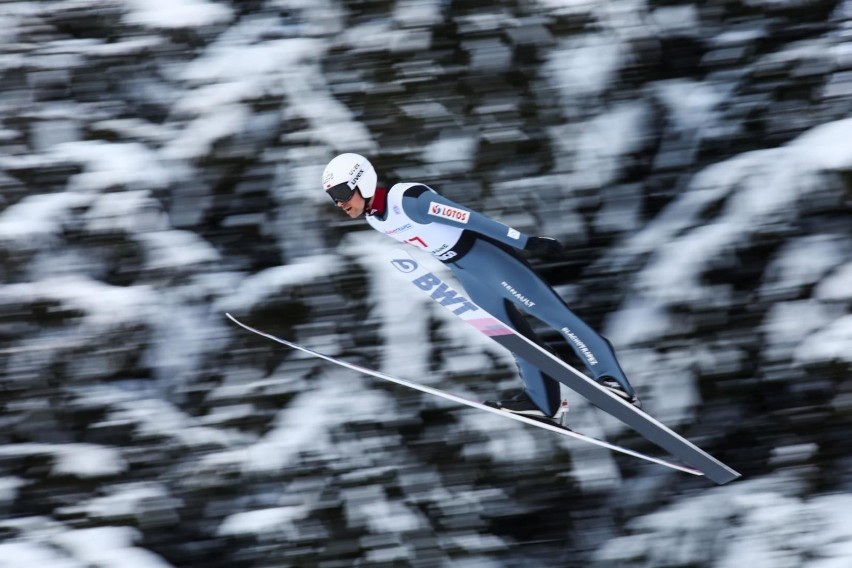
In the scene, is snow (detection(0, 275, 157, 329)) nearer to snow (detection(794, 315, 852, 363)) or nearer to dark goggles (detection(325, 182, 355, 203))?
dark goggles (detection(325, 182, 355, 203))

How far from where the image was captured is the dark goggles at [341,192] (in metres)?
3.96

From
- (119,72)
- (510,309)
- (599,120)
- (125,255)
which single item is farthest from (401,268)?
(119,72)

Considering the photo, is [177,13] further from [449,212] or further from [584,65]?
[449,212]

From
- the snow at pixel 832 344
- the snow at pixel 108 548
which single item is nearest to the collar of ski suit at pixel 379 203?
the snow at pixel 832 344

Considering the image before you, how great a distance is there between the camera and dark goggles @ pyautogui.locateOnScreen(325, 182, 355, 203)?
3.96 meters

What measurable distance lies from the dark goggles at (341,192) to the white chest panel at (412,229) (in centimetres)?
20

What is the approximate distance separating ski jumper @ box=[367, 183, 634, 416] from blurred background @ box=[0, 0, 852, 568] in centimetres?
130

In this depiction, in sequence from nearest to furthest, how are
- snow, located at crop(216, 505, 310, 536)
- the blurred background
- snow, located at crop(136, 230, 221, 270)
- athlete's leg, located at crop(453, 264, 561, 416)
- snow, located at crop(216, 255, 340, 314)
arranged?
athlete's leg, located at crop(453, 264, 561, 416) < the blurred background < snow, located at crop(216, 255, 340, 314) < snow, located at crop(136, 230, 221, 270) < snow, located at crop(216, 505, 310, 536)

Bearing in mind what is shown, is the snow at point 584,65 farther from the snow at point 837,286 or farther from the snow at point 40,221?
the snow at point 40,221

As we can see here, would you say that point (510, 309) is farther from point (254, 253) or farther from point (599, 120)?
point (254, 253)

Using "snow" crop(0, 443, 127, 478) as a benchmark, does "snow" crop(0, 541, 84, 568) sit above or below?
below

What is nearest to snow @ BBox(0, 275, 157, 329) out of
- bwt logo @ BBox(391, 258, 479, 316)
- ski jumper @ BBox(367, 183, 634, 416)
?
bwt logo @ BBox(391, 258, 479, 316)

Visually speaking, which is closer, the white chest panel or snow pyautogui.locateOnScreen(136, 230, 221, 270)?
the white chest panel

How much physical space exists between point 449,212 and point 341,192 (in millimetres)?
441
